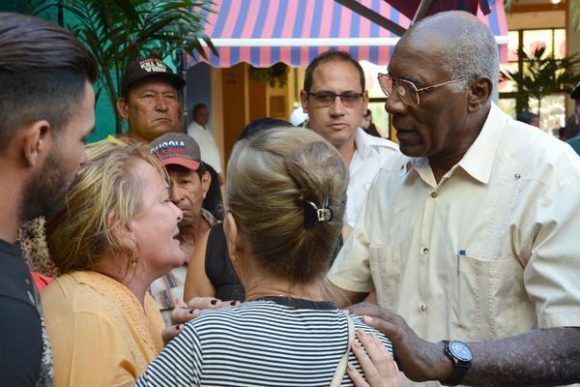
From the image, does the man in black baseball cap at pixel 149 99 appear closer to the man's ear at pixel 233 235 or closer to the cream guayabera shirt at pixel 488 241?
the cream guayabera shirt at pixel 488 241

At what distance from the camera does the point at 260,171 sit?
203 cm

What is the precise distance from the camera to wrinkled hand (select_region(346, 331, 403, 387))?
6.64 feet

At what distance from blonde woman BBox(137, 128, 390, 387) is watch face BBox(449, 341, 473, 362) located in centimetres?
46

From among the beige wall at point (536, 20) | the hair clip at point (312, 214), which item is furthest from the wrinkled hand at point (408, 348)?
the beige wall at point (536, 20)

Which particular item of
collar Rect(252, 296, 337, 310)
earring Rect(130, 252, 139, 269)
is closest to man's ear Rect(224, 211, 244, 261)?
collar Rect(252, 296, 337, 310)

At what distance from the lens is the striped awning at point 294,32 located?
8.93m

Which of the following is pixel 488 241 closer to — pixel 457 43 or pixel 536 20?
pixel 457 43

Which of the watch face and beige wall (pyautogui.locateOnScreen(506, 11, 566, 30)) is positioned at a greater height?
beige wall (pyautogui.locateOnScreen(506, 11, 566, 30))

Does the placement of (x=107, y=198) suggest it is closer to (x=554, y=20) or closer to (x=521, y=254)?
(x=521, y=254)

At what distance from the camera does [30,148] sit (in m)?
1.79

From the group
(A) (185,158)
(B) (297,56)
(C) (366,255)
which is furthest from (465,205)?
(B) (297,56)

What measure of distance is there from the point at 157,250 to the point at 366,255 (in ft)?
2.37

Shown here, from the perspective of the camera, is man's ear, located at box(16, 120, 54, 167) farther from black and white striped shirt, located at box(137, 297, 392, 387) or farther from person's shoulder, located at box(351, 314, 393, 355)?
person's shoulder, located at box(351, 314, 393, 355)

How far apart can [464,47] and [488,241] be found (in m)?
0.60
